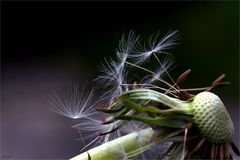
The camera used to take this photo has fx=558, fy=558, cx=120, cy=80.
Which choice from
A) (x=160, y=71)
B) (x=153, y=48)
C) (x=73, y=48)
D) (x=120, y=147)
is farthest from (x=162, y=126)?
(x=73, y=48)

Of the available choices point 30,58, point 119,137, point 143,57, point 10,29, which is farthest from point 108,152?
point 30,58

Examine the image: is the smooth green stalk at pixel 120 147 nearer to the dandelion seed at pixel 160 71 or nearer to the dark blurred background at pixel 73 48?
the dandelion seed at pixel 160 71

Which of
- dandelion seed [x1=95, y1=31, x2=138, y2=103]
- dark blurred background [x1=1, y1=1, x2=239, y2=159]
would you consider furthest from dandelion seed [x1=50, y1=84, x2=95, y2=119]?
dark blurred background [x1=1, y1=1, x2=239, y2=159]

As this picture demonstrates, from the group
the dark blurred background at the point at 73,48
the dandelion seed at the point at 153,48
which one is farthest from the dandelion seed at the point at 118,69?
the dark blurred background at the point at 73,48

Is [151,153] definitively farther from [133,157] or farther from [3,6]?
[3,6]

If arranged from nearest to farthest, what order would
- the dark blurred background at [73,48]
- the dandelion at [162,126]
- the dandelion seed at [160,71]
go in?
the dandelion at [162,126] → the dandelion seed at [160,71] → the dark blurred background at [73,48]

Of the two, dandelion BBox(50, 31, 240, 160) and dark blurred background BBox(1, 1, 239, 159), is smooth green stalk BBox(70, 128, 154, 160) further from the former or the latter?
dark blurred background BBox(1, 1, 239, 159)

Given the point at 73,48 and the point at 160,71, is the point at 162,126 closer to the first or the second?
the point at 160,71
